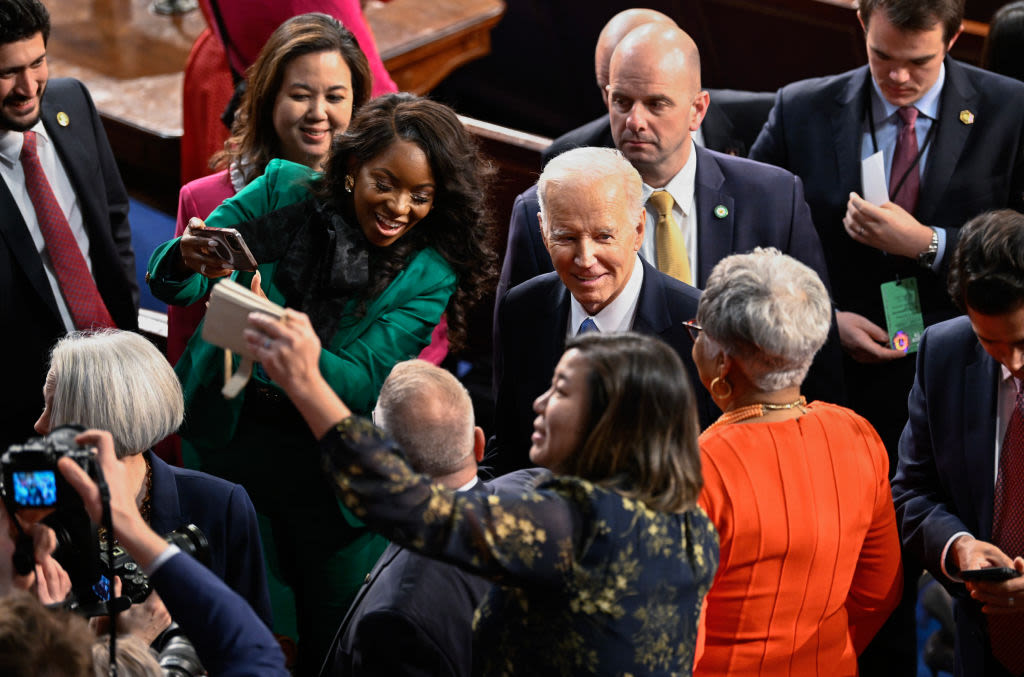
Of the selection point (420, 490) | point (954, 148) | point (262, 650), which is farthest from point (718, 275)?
point (954, 148)

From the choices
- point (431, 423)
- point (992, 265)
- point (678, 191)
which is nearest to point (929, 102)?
point (678, 191)

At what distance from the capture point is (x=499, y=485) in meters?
2.17

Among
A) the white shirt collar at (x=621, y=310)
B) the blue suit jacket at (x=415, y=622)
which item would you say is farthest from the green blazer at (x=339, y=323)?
the blue suit jacket at (x=415, y=622)

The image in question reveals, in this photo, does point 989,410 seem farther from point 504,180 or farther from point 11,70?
point 11,70

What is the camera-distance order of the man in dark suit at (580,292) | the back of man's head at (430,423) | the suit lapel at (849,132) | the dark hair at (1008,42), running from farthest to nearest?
the dark hair at (1008,42) → the suit lapel at (849,132) → the man in dark suit at (580,292) → the back of man's head at (430,423)

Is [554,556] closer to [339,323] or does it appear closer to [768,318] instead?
[768,318]

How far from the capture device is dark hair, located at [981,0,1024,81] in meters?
3.65

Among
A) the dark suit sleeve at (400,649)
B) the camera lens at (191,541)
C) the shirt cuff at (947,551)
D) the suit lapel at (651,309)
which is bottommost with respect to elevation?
the shirt cuff at (947,551)

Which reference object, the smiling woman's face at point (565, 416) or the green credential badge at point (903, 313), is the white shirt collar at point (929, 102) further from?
the smiling woman's face at point (565, 416)

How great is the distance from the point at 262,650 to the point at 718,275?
986 mm

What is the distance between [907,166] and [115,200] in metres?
2.23

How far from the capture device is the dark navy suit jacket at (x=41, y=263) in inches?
126

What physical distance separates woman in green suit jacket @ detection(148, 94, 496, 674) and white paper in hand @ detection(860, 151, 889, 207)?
1.14 metres

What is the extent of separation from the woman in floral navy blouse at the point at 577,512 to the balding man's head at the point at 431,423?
0.84 ft
